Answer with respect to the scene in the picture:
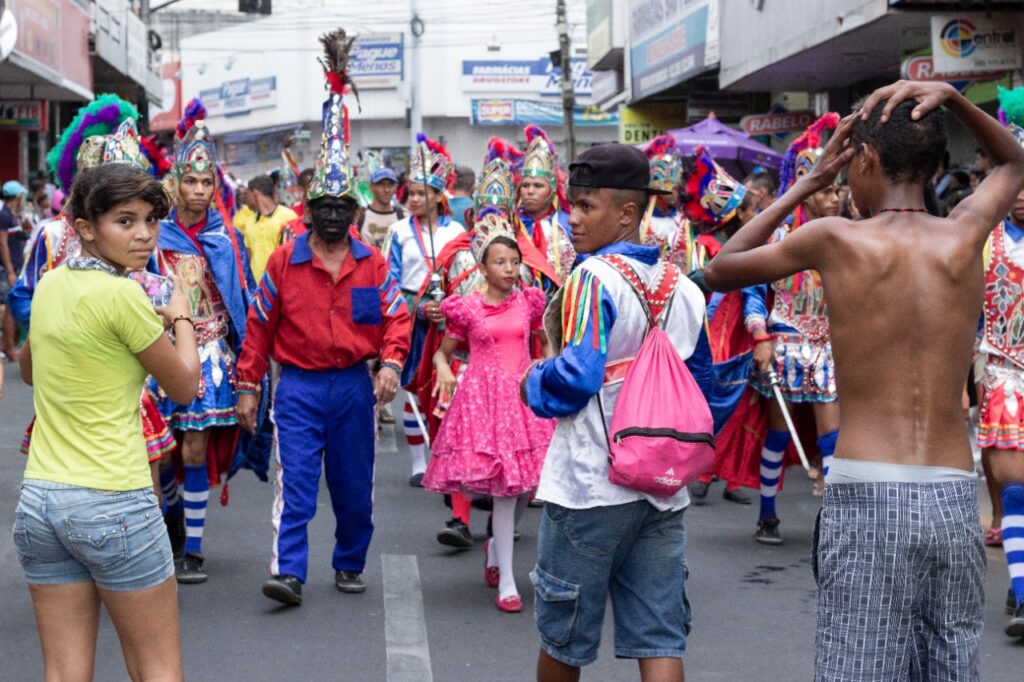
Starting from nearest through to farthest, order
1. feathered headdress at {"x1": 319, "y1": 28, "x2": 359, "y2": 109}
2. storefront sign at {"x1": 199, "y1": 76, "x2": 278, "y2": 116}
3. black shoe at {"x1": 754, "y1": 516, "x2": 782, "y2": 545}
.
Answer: feathered headdress at {"x1": 319, "y1": 28, "x2": 359, "y2": 109} → black shoe at {"x1": 754, "y1": 516, "x2": 782, "y2": 545} → storefront sign at {"x1": 199, "y1": 76, "x2": 278, "y2": 116}

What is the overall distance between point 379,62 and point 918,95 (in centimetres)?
5180

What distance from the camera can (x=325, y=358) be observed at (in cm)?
685

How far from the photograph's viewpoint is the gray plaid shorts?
3465mm

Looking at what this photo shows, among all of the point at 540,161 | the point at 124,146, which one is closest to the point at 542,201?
the point at 540,161

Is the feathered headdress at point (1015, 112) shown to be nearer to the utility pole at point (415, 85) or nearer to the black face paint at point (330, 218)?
the black face paint at point (330, 218)

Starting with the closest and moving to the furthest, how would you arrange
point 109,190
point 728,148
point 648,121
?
point 109,190, point 728,148, point 648,121

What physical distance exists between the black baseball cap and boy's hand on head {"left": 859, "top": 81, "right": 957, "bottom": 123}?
40.8 inches

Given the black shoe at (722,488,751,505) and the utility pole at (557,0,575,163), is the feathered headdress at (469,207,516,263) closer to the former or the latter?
the black shoe at (722,488,751,505)

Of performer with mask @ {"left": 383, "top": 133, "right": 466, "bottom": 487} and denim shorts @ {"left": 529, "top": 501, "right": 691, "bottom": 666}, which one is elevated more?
performer with mask @ {"left": 383, "top": 133, "right": 466, "bottom": 487}

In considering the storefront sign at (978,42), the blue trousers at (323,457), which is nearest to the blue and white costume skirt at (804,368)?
the blue trousers at (323,457)

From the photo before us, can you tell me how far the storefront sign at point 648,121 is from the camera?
28.8 meters

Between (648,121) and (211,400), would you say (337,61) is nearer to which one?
(211,400)

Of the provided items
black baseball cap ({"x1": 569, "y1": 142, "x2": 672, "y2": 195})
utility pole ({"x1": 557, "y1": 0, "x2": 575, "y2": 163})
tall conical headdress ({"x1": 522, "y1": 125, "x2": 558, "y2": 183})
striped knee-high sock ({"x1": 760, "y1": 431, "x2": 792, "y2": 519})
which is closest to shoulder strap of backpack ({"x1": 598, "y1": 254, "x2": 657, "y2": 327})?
black baseball cap ({"x1": 569, "y1": 142, "x2": 672, "y2": 195})

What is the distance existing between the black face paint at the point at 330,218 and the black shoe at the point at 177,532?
1.78 meters
